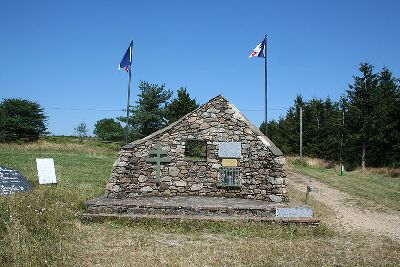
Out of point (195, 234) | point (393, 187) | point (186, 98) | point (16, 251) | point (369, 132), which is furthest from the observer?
point (186, 98)

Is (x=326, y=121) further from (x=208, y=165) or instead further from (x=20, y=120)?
(x=20, y=120)

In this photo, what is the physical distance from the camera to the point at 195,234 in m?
9.37

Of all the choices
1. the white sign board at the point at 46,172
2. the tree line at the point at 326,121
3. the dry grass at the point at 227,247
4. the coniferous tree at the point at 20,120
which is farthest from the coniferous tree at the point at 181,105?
the dry grass at the point at 227,247

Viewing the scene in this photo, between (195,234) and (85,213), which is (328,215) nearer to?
(195,234)

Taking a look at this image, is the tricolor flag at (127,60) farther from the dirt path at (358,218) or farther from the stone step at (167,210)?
the dirt path at (358,218)

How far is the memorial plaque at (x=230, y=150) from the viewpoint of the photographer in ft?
41.2

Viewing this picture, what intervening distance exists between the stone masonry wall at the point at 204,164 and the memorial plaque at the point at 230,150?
15cm

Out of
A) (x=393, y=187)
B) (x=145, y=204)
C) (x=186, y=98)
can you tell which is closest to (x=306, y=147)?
(x=186, y=98)

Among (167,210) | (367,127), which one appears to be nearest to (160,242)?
(167,210)

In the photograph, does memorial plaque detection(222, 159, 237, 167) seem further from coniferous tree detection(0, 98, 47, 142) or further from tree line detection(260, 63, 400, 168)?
coniferous tree detection(0, 98, 47, 142)

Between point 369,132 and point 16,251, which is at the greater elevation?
point 369,132

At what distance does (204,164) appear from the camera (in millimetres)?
12641

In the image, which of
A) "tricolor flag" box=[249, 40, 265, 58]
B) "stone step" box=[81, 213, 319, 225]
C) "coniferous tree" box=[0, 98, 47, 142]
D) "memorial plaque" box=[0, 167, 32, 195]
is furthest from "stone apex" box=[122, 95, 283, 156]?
"coniferous tree" box=[0, 98, 47, 142]

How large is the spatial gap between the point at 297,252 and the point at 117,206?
5364 mm
